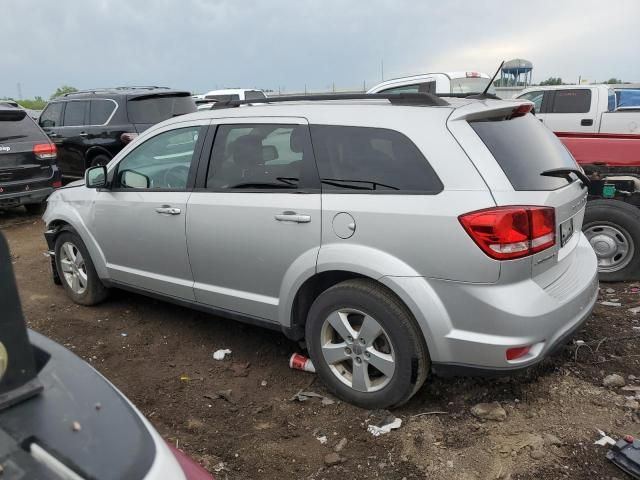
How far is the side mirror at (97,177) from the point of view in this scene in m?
4.32

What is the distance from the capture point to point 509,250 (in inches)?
103

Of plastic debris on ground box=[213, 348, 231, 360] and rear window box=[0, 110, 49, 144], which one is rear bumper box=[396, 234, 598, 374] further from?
rear window box=[0, 110, 49, 144]

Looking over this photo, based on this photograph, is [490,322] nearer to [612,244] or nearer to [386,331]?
[386,331]

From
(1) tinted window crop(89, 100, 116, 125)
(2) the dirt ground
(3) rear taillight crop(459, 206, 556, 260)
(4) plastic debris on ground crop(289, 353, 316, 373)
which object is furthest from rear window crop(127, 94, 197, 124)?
(3) rear taillight crop(459, 206, 556, 260)

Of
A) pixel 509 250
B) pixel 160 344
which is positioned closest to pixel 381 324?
pixel 509 250

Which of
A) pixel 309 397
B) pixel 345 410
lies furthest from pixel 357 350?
pixel 309 397

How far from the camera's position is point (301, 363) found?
364 cm

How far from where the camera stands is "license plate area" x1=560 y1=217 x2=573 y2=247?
2984mm

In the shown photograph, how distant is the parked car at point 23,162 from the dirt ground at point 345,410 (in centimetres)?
403

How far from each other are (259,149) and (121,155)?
146 centimetres

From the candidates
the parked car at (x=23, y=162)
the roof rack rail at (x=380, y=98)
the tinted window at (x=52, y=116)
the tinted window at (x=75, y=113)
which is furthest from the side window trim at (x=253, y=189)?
the tinted window at (x=52, y=116)

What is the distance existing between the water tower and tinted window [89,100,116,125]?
38.5 ft

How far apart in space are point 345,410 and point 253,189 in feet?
4.82

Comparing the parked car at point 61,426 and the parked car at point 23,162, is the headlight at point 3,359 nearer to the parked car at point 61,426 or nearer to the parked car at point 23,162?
the parked car at point 61,426
